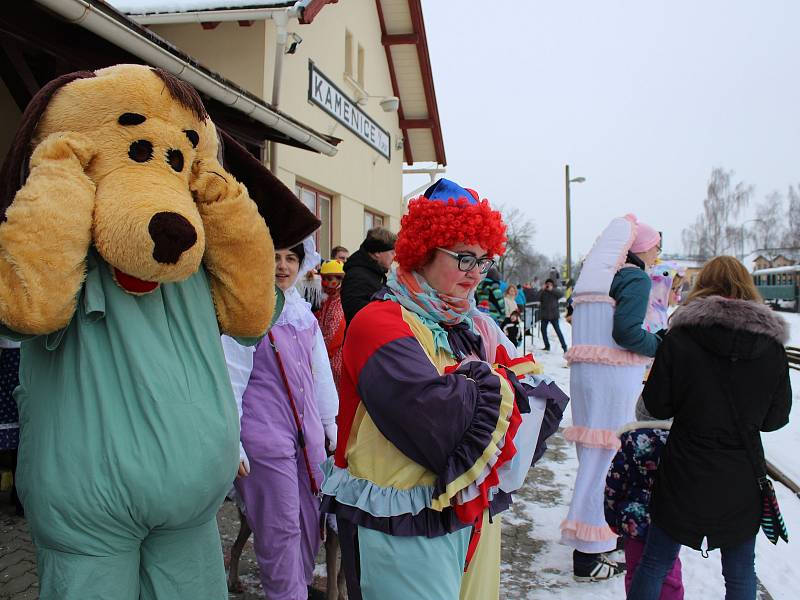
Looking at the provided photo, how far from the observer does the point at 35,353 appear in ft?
5.00

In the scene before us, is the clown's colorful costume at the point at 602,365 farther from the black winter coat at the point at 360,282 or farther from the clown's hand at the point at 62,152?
the clown's hand at the point at 62,152

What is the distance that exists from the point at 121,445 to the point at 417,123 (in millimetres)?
11851

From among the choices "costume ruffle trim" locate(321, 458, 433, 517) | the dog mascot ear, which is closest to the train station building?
the dog mascot ear

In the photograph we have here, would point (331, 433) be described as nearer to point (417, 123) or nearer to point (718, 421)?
point (718, 421)

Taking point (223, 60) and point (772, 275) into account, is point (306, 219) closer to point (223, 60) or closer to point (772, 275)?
point (223, 60)

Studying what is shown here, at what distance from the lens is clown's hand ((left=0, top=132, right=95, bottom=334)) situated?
1.34 metres

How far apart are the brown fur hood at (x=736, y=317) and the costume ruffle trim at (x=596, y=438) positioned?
1.23 m

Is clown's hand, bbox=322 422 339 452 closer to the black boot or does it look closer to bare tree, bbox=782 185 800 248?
the black boot

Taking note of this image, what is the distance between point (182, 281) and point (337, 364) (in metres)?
2.66

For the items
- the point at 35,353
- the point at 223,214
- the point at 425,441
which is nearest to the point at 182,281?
the point at 223,214

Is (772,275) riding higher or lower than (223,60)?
lower

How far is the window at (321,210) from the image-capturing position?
863 centimetres

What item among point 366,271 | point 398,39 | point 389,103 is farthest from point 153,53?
point 398,39

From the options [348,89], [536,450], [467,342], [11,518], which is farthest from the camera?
[348,89]
